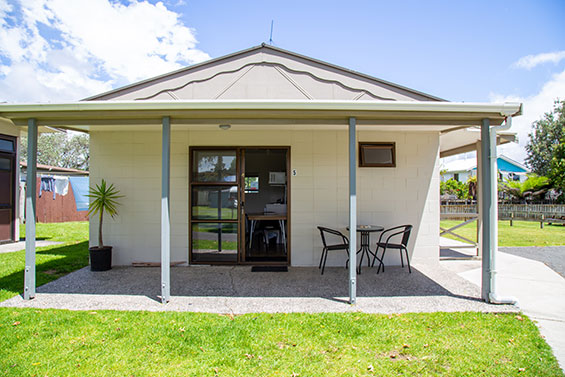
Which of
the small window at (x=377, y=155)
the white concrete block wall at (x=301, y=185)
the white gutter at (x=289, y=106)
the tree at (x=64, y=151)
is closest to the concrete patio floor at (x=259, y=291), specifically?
the white concrete block wall at (x=301, y=185)

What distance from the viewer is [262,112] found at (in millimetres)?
3811

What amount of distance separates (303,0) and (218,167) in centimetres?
429

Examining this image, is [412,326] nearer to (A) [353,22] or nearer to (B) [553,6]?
(A) [353,22]

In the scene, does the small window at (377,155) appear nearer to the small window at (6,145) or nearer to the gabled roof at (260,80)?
the gabled roof at (260,80)

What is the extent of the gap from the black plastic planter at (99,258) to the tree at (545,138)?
25.9 metres

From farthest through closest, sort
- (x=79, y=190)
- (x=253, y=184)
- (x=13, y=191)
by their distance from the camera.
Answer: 1. (x=79, y=190)
2. (x=253, y=184)
3. (x=13, y=191)

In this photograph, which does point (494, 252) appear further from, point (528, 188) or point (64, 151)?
point (64, 151)

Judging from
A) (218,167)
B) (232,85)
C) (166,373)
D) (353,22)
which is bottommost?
(166,373)

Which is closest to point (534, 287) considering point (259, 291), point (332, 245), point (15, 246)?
point (332, 245)

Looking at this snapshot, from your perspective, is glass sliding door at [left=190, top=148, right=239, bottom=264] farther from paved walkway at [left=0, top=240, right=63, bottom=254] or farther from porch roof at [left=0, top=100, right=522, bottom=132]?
paved walkway at [left=0, top=240, right=63, bottom=254]

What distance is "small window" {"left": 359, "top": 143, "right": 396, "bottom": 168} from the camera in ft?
19.1

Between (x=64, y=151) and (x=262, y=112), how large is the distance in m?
34.7

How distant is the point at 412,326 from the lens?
3.24 m

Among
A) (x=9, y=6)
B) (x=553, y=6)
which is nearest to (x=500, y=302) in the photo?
(x=553, y=6)
